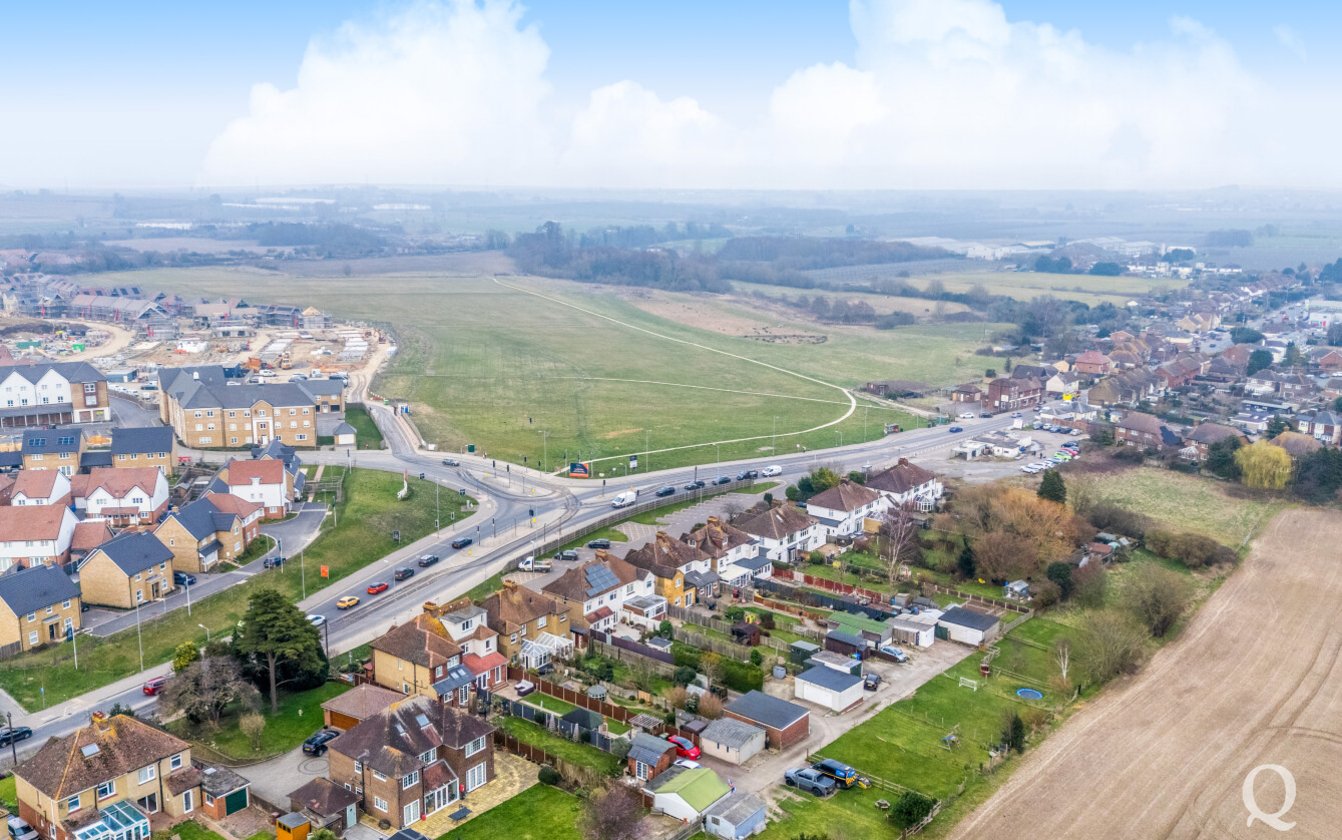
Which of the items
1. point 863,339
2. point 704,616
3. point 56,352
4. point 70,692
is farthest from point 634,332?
point 70,692

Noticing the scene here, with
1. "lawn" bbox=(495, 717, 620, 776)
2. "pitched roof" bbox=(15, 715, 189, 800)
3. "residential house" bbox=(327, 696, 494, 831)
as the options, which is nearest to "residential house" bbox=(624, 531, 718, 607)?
"lawn" bbox=(495, 717, 620, 776)

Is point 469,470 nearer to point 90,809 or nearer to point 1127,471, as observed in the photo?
point 90,809

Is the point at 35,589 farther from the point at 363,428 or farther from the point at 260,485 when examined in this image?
the point at 363,428

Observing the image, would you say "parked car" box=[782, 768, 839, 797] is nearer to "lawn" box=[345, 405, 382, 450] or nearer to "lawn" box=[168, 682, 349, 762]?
"lawn" box=[168, 682, 349, 762]

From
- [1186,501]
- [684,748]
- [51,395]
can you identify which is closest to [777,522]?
[684,748]

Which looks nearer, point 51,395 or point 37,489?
point 37,489

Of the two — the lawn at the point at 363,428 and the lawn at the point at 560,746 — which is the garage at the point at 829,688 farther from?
the lawn at the point at 363,428

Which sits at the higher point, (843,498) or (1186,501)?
(843,498)
